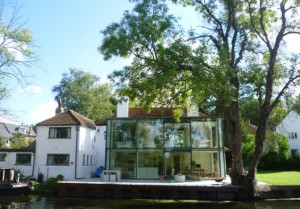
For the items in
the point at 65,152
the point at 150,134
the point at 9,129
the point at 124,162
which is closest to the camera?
the point at 124,162

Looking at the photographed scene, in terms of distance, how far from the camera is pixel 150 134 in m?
30.5

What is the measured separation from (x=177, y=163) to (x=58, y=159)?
38.5ft

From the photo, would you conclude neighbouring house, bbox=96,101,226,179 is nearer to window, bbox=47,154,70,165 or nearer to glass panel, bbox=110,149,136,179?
glass panel, bbox=110,149,136,179

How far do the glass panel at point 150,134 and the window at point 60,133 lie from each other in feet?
23.9

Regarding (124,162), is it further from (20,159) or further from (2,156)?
(2,156)

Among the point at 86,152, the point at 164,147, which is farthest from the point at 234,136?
the point at 86,152

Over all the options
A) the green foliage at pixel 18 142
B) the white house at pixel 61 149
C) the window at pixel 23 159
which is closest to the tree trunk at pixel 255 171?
the white house at pixel 61 149

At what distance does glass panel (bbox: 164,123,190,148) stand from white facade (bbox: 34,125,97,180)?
29.0ft

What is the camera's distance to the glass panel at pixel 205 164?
95.0ft

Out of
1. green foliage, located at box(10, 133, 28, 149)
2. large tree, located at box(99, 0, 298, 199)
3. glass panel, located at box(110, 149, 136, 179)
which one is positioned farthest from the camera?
green foliage, located at box(10, 133, 28, 149)

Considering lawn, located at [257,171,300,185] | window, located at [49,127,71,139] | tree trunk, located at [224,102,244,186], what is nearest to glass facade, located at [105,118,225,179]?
A: lawn, located at [257,171,300,185]

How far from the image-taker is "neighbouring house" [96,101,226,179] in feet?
96.8

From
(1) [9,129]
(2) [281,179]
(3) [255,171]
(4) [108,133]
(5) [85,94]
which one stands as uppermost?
(5) [85,94]

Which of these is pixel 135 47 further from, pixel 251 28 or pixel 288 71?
pixel 288 71
